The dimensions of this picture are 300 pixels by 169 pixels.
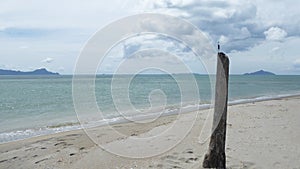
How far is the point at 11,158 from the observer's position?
981 centimetres

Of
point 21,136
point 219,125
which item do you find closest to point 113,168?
point 219,125

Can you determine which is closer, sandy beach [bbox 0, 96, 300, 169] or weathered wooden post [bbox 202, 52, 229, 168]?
weathered wooden post [bbox 202, 52, 229, 168]

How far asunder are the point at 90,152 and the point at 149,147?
1.71 m

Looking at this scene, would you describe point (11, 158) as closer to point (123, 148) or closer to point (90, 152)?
point (90, 152)

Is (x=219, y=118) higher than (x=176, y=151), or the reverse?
(x=219, y=118)

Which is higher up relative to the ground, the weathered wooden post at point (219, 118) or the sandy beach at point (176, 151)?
the weathered wooden post at point (219, 118)

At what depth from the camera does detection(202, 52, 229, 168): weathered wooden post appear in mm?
6566

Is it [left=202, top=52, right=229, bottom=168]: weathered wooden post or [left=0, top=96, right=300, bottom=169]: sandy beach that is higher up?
[left=202, top=52, right=229, bottom=168]: weathered wooden post

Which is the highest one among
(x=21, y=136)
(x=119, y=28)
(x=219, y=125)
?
(x=119, y=28)

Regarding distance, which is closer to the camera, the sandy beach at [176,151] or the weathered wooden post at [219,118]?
the weathered wooden post at [219,118]

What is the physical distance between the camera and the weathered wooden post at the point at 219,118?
6.57 metres

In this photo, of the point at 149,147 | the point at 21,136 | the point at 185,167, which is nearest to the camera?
the point at 185,167

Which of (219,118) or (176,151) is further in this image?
(176,151)

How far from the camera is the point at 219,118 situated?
21.9 ft
